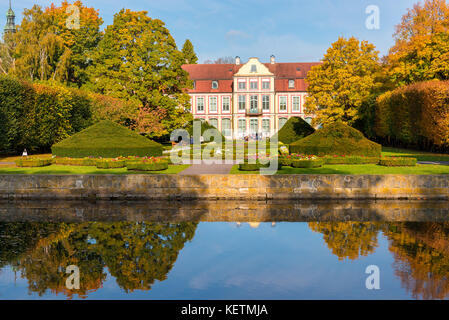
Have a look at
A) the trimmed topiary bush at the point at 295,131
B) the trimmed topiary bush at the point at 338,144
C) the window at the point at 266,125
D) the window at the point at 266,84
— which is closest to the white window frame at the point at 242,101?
the window at the point at 266,84

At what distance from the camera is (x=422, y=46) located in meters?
36.0

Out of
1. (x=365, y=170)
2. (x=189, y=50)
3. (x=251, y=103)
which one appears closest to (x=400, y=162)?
(x=365, y=170)

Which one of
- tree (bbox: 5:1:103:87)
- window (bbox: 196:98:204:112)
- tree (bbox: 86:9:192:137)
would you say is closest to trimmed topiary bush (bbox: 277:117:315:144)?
tree (bbox: 86:9:192:137)

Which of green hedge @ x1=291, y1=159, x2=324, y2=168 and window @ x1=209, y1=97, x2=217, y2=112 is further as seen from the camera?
window @ x1=209, y1=97, x2=217, y2=112

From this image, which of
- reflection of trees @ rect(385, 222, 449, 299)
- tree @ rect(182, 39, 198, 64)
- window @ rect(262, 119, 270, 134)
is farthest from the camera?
tree @ rect(182, 39, 198, 64)

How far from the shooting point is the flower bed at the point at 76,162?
73.3 feet

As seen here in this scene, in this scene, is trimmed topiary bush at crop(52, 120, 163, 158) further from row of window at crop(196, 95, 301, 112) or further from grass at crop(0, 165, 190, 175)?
row of window at crop(196, 95, 301, 112)

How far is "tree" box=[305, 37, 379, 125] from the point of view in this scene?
3766 centimetres

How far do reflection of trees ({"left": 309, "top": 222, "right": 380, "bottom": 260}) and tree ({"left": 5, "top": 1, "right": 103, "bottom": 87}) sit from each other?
3828 centimetres

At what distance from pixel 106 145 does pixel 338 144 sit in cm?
1360

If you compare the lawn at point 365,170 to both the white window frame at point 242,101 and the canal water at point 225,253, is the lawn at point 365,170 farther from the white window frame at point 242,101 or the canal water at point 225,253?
the white window frame at point 242,101

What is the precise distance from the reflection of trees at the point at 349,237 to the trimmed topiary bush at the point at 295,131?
2450 cm

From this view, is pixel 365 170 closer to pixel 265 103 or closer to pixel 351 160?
pixel 351 160

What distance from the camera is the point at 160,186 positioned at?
16453 millimetres
